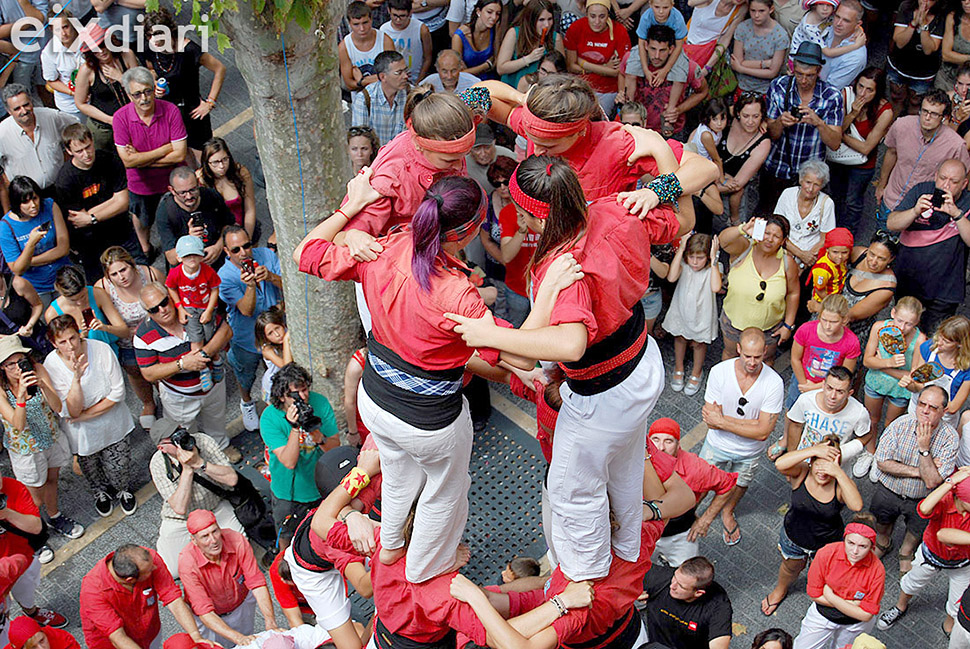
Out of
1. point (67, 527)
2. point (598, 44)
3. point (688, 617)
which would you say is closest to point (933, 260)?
point (598, 44)

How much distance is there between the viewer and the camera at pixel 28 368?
757 cm

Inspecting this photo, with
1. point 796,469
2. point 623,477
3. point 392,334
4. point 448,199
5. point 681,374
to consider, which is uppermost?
point 448,199

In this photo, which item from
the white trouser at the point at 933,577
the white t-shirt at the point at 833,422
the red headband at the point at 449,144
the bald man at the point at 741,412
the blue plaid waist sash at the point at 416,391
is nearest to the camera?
the blue plaid waist sash at the point at 416,391

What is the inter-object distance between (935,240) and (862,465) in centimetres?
200

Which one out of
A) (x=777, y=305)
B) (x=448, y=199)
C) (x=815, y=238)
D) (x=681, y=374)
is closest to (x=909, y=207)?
(x=815, y=238)

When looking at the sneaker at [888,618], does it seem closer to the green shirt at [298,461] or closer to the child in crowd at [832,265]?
the child in crowd at [832,265]

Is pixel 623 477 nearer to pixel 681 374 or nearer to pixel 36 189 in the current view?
pixel 681 374

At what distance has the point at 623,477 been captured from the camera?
17.9 ft

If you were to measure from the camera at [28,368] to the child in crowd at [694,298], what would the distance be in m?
4.63

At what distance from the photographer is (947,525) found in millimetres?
7184

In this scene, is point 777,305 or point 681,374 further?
point 681,374

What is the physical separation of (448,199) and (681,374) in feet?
16.0

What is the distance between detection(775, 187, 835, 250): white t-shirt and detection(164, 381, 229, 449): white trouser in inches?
178
